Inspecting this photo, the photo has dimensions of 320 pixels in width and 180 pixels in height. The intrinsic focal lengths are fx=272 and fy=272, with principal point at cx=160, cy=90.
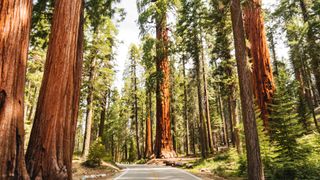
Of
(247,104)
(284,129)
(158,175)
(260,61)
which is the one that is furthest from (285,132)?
(158,175)

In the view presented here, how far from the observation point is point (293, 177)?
10.1 m

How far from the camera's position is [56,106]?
6566 mm

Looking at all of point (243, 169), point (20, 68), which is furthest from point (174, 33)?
point (20, 68)

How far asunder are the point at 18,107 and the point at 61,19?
297cm

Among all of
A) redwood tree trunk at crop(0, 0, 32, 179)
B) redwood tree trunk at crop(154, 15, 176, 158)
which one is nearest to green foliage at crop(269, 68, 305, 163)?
redwood tree trunk at crop(0, 0, 32, 179)

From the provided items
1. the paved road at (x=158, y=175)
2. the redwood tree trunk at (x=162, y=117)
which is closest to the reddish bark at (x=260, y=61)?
the paved road at (x=158, y=175)

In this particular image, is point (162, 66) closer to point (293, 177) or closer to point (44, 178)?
point (293, 177)

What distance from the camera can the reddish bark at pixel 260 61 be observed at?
1363 cm

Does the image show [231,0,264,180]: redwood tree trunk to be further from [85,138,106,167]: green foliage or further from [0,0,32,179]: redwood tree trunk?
[85,138,106,167]: green foliage

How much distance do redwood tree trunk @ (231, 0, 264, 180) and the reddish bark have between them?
4045 millimetres

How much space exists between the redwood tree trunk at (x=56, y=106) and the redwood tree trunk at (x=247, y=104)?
565 centimetres

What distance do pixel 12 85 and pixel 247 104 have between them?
724cm

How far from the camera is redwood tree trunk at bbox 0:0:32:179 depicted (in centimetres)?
495

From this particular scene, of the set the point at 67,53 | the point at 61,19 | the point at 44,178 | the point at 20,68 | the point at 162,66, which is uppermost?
the point at 162,66
